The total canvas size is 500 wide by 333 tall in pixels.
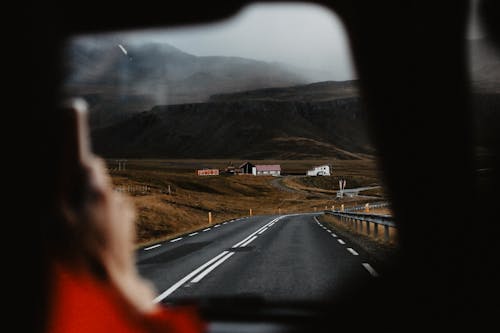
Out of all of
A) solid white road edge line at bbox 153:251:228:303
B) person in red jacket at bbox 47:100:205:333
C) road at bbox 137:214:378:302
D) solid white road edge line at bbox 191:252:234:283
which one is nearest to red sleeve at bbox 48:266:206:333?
person in red jacket at bbox 47:100:205:333

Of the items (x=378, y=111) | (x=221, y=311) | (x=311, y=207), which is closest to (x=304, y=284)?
(x=221, y=311)

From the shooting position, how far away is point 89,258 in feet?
4.27

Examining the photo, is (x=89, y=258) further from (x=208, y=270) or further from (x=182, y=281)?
(x=208, y=270)

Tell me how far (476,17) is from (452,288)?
89 centimetres

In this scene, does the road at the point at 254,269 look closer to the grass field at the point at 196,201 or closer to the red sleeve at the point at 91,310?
the red sleeve at the point at 91,310

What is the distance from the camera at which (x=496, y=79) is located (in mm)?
1521

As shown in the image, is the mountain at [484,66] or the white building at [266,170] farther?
the white building at [266,170]

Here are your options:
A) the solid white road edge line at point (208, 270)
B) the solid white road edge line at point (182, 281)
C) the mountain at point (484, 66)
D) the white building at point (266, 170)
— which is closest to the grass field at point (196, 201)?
the solid white road edge line at point (208, 270)

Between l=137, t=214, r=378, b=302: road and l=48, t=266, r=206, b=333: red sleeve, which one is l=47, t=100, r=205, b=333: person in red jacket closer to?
l=48, t=266, r=206, b=333: red sleeve

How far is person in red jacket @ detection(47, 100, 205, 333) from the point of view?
127 centimetres

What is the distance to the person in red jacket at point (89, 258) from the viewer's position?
1267 millimetres

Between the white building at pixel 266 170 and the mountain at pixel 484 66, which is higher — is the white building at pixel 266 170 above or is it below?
above

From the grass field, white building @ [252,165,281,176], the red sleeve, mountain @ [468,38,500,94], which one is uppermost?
white building @ [252,165,281,176]

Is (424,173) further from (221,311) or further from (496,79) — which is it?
(221,311)
